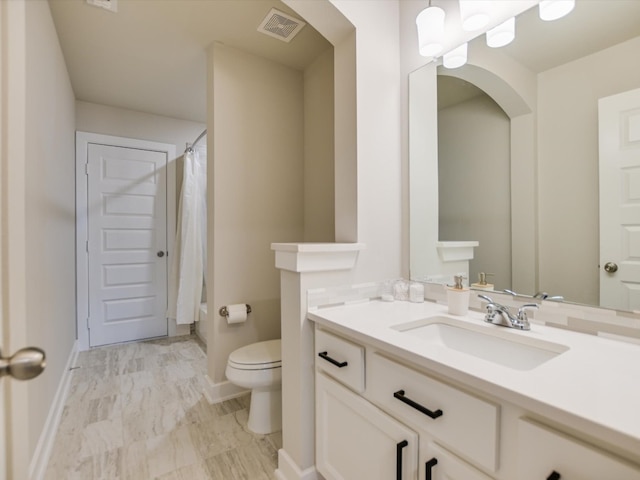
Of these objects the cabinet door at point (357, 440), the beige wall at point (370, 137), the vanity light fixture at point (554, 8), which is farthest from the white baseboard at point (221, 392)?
the vanity light fixture at point (554, 8)

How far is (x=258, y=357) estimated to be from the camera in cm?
184

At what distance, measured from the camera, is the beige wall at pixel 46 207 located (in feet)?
4.60

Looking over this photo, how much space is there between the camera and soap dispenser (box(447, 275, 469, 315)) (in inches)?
49.6

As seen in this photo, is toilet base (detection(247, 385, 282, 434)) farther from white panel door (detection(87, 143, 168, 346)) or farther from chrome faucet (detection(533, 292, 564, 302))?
white panel door (detection(87, 143, 168, 346))

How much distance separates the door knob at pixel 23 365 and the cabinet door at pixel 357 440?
2.94ft

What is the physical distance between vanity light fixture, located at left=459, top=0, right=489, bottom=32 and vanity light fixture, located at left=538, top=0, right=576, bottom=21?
0.19 m

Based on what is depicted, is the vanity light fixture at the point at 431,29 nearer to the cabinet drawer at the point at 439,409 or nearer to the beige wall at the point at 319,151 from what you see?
the beige wall at the point at 319,151

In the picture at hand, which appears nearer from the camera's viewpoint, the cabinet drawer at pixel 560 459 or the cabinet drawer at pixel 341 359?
the cabinet drawer at pixel 560 459

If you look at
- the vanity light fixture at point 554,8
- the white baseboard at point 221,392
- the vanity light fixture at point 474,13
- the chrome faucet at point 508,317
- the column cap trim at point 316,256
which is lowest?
the white baseboard at point 221,392

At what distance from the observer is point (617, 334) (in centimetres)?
97

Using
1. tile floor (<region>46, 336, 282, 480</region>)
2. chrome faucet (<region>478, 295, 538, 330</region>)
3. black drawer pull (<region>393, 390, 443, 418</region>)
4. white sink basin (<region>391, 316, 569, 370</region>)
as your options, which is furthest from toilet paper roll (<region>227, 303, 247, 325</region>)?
chrome faucet (<region>478, 295, 538, 330</region>)

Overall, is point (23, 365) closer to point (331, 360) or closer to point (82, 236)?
point (331, 360)

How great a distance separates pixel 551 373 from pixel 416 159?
1201mm

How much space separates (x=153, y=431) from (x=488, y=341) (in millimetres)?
1903
